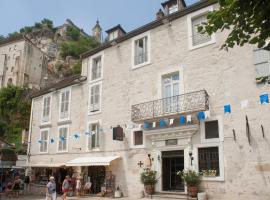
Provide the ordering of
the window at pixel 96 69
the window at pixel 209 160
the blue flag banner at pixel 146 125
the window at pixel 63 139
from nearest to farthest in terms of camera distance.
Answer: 1. the window at pixel 209 160
2. the blue flag banner at pixel 146 125
3. the window at pixel 96 69
4. the window at pixel 63 139

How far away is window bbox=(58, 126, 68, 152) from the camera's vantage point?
20036mm

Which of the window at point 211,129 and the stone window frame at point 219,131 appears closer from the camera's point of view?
the stone window frame at point 219,131

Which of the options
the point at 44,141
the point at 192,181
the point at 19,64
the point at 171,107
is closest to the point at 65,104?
the point at 44,141

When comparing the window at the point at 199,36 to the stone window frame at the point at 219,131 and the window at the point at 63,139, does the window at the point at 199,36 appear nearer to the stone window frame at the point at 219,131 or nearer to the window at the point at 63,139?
the stone window frame at the point at 219,131

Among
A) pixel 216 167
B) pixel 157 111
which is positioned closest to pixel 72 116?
pixel 157 111

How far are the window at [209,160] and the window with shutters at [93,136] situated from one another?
23.6 ft

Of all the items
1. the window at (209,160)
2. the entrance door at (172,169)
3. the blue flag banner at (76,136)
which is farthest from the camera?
the blue flag banner at (76,136)

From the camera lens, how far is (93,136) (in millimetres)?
18531

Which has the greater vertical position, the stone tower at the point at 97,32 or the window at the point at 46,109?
the stone tower at the point at 97,32

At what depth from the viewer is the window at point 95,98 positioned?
61.4 feet

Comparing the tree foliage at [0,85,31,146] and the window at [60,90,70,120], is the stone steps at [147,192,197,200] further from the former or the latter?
the tree foliage at [0,85,31,146]

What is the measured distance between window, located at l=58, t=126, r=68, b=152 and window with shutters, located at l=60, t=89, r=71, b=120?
783 mm

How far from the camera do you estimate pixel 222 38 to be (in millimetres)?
13500

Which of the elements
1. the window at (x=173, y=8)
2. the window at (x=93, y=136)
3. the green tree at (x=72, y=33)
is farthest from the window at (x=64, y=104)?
the green tree at (x=72, y=33)
